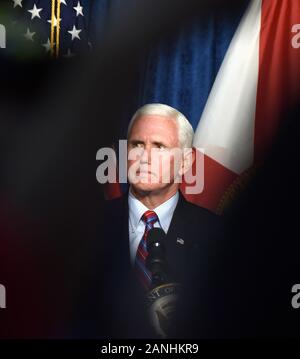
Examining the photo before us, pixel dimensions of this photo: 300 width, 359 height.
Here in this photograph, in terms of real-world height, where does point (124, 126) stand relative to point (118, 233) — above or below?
above

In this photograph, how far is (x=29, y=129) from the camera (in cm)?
215

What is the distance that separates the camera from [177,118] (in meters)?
2.12

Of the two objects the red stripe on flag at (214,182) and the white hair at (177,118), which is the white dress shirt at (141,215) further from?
the white hair at (177,118)

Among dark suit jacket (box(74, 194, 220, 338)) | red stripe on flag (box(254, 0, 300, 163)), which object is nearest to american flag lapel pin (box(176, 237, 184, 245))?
dark suit jacket (box(74, 194, 220, 338))

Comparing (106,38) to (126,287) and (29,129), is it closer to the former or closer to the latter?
(29,129)

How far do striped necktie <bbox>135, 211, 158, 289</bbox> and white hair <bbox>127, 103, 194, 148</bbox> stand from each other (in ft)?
1.09

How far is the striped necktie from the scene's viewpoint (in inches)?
83.0

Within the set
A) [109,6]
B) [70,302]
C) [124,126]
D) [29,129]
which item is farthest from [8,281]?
[109,6]

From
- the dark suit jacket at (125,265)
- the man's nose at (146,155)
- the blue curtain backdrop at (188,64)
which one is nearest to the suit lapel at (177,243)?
the dark suit jacket at (125,265)

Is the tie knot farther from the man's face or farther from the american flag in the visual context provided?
the american flag

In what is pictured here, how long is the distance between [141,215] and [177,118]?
438 millimetres

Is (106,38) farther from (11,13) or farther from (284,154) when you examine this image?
(284,154)

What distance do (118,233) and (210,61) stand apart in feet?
2.70

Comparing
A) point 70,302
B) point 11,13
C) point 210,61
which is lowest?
point 70,302
